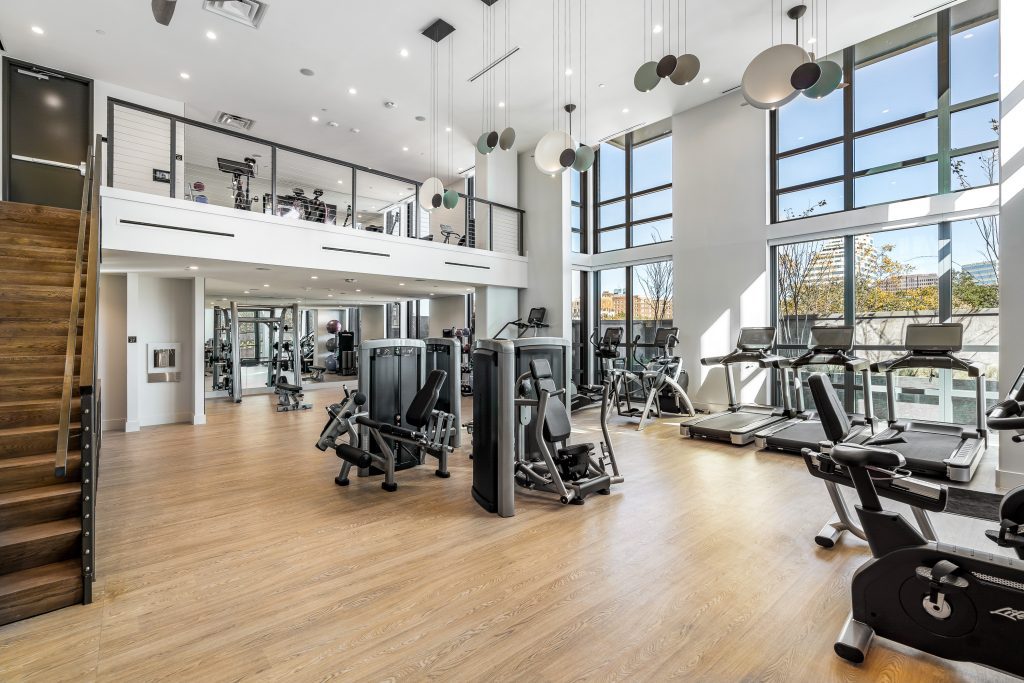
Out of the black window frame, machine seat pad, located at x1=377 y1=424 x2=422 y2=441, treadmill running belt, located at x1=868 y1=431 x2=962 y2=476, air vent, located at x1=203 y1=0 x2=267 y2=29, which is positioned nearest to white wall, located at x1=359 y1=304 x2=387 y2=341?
the black window frame

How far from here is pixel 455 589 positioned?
101 inches

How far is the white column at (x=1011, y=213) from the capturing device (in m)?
3.91

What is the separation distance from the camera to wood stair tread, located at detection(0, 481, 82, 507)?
257 cm

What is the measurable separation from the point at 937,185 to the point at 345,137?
10.6 meters

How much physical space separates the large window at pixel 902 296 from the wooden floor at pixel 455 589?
3.82 metres

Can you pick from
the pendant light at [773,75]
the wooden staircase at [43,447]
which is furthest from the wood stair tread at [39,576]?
the pendant light at [773,75]

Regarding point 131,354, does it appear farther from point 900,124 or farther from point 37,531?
point 900,124

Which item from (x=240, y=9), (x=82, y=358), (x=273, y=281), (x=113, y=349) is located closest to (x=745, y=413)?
(x=82, y=358)

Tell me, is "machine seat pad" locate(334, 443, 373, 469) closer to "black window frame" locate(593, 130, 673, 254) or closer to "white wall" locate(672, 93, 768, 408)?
"white wall" locate(672, 93, 768, 408)

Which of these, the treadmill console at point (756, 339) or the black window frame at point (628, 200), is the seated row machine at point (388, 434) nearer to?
the treadmill console at point (756, 339)

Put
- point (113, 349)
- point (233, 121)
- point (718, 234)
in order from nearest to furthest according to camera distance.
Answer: point (113, 349) < point (718, 234) < point (233, 121)

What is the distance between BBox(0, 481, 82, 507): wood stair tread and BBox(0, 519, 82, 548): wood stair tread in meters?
0.16

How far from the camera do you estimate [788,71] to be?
13.5 feet

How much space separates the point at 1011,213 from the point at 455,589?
17.6ft
